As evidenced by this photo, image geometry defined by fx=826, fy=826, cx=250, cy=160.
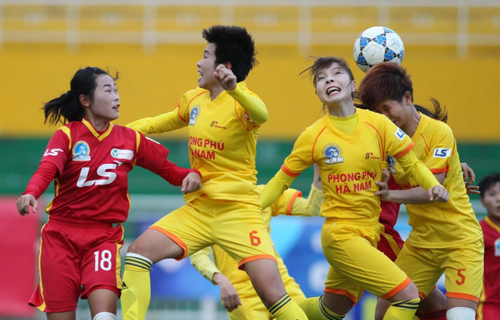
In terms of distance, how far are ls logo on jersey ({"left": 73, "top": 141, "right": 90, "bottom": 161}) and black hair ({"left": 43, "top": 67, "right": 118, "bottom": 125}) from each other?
0.90ft

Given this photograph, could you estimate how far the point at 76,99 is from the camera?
5.49 meters

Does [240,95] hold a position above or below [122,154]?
above

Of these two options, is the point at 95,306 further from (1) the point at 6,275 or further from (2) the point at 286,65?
(2) the point at 286,65

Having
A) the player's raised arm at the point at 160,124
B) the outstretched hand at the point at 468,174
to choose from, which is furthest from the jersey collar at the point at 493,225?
the player's raised arm at the point at 160,124

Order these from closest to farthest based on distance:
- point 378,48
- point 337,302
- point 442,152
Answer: point 442,152
point 337,302
point 378,48

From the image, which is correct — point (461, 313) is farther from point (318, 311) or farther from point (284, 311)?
point (284, 311)

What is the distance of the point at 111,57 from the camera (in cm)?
1416

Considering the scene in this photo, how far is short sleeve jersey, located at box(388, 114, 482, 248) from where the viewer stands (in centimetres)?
558

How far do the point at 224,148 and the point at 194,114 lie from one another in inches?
14.1

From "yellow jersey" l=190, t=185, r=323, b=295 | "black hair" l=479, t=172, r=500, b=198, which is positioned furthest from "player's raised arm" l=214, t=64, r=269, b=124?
"black hair" l=479, t=172, r=500, b=198

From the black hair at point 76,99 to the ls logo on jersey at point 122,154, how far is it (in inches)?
14.2

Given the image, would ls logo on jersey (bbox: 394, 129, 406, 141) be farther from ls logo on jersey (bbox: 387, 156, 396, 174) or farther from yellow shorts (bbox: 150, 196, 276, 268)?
yellow shorts (bbox: 150, 196, 276, 268)

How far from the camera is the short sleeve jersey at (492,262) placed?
271 inches

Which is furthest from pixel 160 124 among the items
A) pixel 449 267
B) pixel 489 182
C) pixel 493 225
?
pixel 493 225
